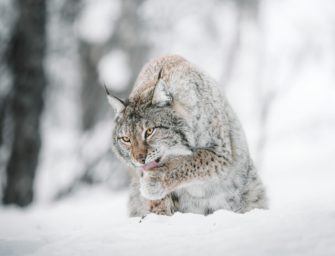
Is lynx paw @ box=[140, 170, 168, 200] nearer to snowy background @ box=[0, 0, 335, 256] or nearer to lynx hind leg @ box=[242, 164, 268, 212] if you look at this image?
snowy background @ box=[0, 0, 335, 256]

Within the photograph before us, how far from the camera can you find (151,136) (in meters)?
5.18

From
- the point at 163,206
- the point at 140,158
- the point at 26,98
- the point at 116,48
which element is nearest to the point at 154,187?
the point at 163,206

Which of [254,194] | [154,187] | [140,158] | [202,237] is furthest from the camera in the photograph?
[254,194]

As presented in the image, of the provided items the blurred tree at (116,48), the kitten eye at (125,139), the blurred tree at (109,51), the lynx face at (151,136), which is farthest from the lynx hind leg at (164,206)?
the blurred tree at (116,48)

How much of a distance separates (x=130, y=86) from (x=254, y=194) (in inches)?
352

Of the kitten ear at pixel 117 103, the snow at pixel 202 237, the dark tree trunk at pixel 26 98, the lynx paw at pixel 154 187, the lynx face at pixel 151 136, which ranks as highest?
the dark tree trunk at pixel 26 98

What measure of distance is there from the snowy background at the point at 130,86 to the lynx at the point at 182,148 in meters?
0.59

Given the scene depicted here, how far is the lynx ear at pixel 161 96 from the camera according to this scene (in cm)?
527

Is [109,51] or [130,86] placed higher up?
[109,51]

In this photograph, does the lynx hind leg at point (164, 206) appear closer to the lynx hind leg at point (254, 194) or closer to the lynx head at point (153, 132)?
the lynx head at point (153, 132)

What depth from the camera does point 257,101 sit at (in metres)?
19.0

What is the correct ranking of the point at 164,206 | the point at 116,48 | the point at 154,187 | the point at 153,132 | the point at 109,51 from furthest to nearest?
the point at 116,48, the point at 109,51, the point at 164,206, the point at 154,187, the point at 153,132

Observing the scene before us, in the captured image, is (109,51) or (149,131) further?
(109,51)

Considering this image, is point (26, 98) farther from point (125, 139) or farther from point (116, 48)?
point (125, 139)
